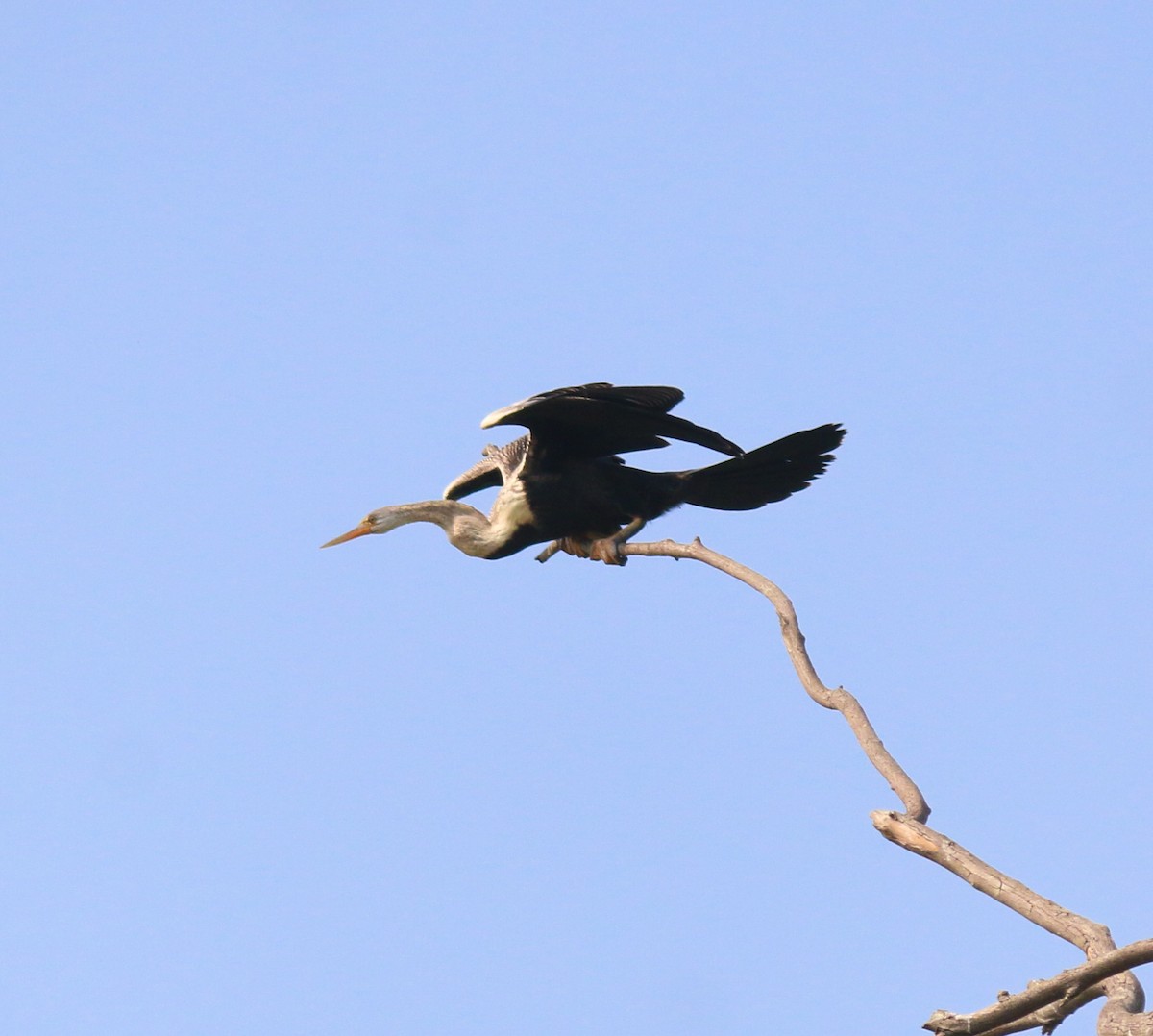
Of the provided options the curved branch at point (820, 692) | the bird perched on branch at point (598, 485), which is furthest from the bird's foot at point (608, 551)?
the curved branch at point (820, 692)

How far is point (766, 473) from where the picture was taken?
651 centimetres

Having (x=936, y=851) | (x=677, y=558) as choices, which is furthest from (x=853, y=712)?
(x=677, y=558)

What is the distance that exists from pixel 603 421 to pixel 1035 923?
9.63ft

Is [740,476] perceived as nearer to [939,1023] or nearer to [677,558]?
[677,558]

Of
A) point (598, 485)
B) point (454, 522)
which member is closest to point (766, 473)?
point (598, 485)

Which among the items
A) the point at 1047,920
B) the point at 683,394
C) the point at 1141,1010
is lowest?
the point at 1141,1010

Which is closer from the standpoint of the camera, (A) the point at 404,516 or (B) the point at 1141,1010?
(B) the point at 1141,1010

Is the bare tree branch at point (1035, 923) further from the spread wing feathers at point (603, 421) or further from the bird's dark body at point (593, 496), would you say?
the bird's dark body at point (593, 496)

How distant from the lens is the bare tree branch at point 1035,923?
11.2ft

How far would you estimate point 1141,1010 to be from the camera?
3572 millimetres

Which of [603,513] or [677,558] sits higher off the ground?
[603,513]

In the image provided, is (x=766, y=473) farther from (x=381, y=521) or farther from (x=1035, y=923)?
(x=1035, y=923)

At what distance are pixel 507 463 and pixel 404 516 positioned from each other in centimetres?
57

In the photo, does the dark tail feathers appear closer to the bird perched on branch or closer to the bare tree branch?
the bird perched on branch
